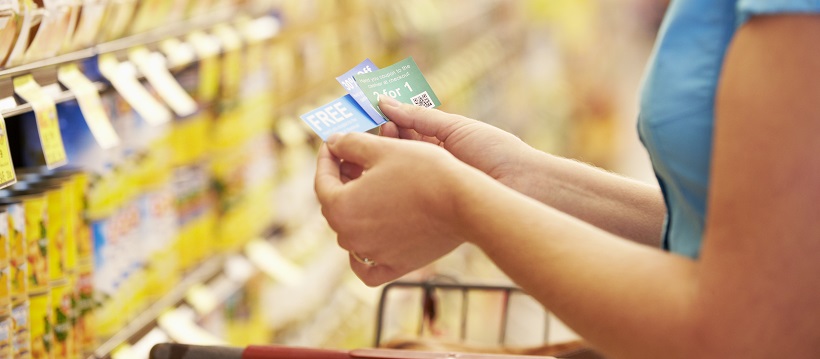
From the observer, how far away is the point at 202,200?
2.56m

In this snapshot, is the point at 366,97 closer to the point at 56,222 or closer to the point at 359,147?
the point at 359,147

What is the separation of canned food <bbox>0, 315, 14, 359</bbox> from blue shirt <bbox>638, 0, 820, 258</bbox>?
105 cm

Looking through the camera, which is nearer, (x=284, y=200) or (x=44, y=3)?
(x=44, y=3)

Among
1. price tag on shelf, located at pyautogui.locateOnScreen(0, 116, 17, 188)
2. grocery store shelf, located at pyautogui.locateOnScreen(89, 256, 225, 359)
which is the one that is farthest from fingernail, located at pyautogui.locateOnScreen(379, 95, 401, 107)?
grocery store shelf, located at pyautogui.locateOnScreen(89, 256, 225, 359)

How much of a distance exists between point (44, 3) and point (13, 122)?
0.26m

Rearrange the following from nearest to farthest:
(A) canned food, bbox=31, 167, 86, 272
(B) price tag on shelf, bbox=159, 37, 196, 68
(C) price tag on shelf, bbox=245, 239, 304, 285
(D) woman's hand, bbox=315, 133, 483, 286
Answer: (D) woman's hand, bbox=315, 133, 483, 286
(A) canned food, bbox=31, 167, 86, 272
(B) price tag on shelf, bbox=159, 37, 196, 68
(C) price tag on shelf, bbox=245, 239, 304, 285

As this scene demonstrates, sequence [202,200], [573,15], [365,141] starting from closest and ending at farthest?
[365,141]
[202,200]
[573,15]

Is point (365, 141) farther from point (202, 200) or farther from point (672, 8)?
point (202, 200)

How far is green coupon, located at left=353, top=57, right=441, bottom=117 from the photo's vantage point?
4.34 ft

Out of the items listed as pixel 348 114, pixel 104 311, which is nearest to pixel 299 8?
pixel 104 311

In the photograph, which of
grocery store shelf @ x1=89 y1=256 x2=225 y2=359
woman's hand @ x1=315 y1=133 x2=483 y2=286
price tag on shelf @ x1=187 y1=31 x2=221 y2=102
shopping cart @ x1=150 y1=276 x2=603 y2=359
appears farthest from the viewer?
price tag on shelf @ x1=187 y1=31 x2=221 y2=102

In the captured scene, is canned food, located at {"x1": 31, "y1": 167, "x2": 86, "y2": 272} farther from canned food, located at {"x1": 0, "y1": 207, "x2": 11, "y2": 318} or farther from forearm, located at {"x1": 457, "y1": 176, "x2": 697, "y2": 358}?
forearm, located at {"x1": 457, "y1": 176, "x2": 697, "y2": 358}

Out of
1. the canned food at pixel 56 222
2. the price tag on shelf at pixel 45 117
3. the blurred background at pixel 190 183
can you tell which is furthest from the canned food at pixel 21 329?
the price tag on shelf at pixel 45 117

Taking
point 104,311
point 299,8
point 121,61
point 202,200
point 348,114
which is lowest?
point 104,311
